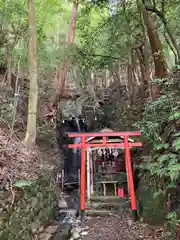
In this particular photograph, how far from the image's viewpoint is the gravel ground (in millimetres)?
5879

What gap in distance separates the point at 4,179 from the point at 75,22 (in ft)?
31.6

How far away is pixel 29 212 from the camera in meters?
5.98

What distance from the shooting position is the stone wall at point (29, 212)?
4.75 metres

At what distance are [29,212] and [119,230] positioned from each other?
248cm

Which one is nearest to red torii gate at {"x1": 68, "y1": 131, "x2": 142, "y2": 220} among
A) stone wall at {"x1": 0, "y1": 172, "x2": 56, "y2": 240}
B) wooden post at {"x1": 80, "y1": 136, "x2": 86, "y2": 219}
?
wooden post at {"x1": 80, "y1": 136, "x2": 86, "y2": 219}

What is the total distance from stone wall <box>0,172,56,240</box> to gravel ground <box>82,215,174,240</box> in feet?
4.22

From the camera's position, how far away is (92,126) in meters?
15.3

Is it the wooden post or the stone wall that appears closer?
the stone wall

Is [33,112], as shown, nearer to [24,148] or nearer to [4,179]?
[24,148]

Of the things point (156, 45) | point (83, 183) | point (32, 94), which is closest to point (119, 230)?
point (83, 183)

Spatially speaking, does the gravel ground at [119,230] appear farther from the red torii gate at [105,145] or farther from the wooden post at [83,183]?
the red torii gate at [105,145]

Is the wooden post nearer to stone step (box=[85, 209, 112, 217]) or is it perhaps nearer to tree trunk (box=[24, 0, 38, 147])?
stone step (box=[85, 209, 112, 217])

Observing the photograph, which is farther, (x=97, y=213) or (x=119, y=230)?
(x=97, y=213)

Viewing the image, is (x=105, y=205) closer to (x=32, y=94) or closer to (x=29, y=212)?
(x=29, y=212)
